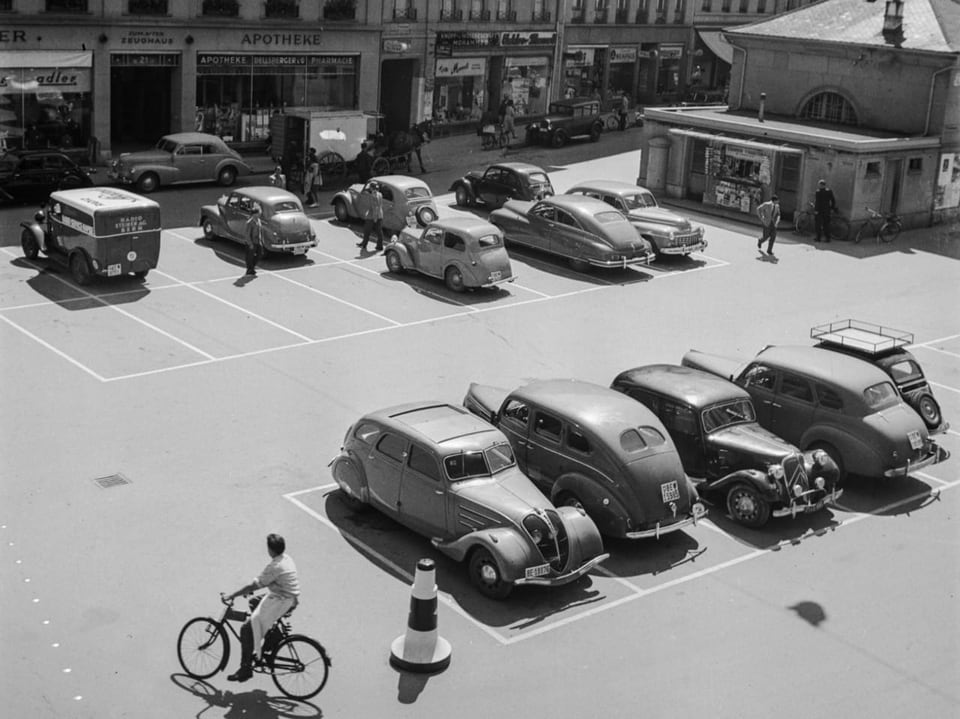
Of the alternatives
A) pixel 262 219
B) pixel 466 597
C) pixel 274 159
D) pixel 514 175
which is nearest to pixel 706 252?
pixel 514 175

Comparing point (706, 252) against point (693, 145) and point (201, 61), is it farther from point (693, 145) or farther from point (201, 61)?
point (201, 61)

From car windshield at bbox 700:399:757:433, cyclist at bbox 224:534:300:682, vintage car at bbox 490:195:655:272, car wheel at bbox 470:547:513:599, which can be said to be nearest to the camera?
cyclist at bbox 224:534:300:682

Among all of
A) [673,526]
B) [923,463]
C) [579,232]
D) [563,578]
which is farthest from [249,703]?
[579,232]

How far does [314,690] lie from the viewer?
12.2 metres

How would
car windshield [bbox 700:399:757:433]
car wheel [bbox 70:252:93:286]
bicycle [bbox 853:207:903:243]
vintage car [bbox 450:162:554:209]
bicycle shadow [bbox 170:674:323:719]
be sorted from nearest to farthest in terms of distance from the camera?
1. bicycle shadow [bbox 170:674:323:719]
2. car windshield [bbox 700:399:757:433]
3. car wheel [bbox 70:252:93:286]
4. vintage car [bbox 450:162:554:209]
5. bicycle [bbox 853:207:903:243]

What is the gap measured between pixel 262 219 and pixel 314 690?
18.6m

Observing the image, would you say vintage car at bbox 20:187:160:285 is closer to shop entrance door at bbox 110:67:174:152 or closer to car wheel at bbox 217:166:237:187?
car wheel at bbox 217:166:237:187

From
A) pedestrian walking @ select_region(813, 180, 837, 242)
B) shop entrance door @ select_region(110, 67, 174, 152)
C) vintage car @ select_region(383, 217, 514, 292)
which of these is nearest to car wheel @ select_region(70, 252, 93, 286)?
vintage car @ select_region(383, 217, 514, 292)

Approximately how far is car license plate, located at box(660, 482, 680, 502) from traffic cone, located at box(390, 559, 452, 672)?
13.6 feet

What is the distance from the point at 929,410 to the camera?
790 inches

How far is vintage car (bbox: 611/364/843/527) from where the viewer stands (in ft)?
55.0

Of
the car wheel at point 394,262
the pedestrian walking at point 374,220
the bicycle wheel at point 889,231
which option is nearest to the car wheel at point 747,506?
the car wheel at point 394,262

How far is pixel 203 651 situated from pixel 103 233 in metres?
15.2

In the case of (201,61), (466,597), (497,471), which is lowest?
(466,597)
